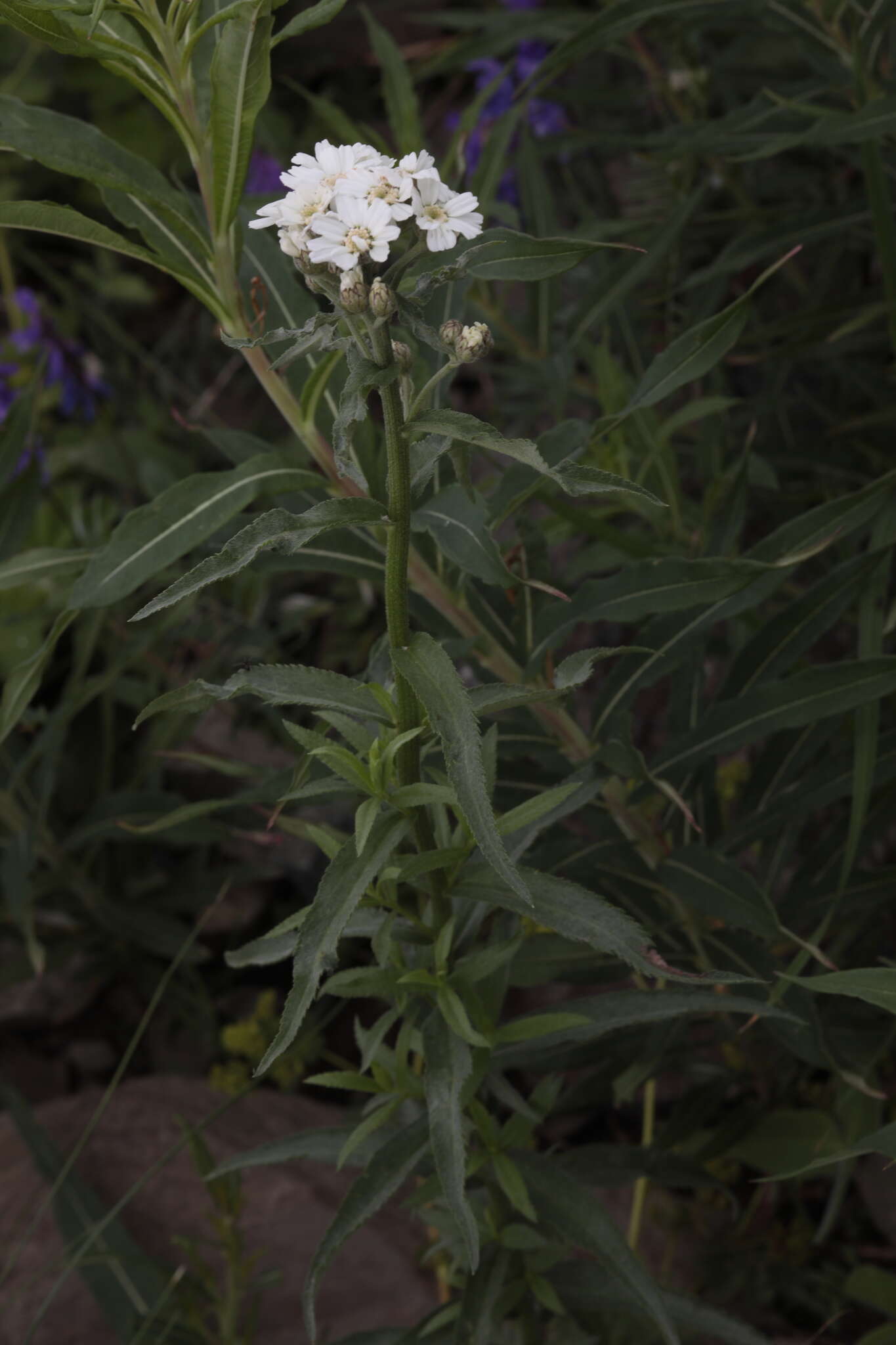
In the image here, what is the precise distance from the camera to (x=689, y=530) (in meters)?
1.77

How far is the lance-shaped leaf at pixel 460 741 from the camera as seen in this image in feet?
2.61

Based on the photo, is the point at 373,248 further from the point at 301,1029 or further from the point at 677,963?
the point at 301,1029

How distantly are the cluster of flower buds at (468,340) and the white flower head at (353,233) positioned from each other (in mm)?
72

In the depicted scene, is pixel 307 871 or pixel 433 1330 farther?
pixel 307 871

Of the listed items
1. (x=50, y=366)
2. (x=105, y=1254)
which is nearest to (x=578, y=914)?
(x=105, y=1254)

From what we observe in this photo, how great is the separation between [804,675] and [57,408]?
2.29 metres

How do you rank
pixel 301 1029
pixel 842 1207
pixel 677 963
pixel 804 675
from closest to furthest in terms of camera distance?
pixel 804 675
pixel 677 963
pixel 842 1207
pixel 301 1029

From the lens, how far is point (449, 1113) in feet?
3.18

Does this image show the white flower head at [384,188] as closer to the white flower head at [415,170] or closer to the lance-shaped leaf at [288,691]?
the white flower head at [415,170]

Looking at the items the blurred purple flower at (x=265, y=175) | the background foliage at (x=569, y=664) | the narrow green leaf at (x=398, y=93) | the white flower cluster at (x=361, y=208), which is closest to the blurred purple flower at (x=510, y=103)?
the background foliage at (x=569, y=664)

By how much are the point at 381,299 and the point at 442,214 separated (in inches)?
3.3

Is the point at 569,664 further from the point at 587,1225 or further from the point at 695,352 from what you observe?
the point at 587,1225

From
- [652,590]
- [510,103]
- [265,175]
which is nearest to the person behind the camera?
[652,590]

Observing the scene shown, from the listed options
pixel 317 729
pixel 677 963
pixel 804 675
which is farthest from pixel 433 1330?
pixel 804 675
